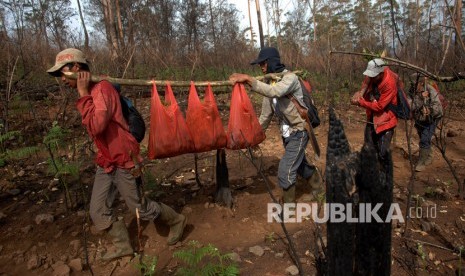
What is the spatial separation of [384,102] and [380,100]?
0.05m

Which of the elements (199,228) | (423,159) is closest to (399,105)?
(423,159)

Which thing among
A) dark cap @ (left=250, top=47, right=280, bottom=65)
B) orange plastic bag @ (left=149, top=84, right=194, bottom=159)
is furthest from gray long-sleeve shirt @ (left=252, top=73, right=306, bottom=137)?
orange plastic bag @ (left=149, top=84, right=194, bottom=159)

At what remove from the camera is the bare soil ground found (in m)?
2.70

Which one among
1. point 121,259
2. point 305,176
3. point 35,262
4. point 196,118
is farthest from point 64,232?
point 305,176

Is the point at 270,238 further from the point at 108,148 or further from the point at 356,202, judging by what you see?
the point at 356,202

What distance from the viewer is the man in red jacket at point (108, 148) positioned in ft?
7.91

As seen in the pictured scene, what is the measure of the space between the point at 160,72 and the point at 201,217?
648 cm

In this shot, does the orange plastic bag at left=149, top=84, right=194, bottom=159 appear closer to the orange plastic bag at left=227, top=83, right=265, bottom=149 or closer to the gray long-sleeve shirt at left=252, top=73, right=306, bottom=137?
the orange plastic bag at left=227, top=83, right=265, bottom=149

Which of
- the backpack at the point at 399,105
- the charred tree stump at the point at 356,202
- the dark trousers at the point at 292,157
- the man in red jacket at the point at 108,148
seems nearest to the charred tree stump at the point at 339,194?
the charred tree stump at the point at 356,202

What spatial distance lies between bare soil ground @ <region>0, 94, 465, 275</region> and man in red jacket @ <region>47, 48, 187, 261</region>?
0.21 metres

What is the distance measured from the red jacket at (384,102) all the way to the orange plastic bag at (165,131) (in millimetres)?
2176

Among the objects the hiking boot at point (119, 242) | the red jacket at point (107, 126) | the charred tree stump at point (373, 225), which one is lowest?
the hiking boot at point (119, 242)

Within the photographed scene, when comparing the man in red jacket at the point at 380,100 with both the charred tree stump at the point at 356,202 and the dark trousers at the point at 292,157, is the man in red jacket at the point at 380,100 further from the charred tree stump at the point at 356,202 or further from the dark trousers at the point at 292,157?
the charred tree stump at the point at 356,202

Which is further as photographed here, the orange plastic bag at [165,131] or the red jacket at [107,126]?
the orange plastic bag at [165,131]
